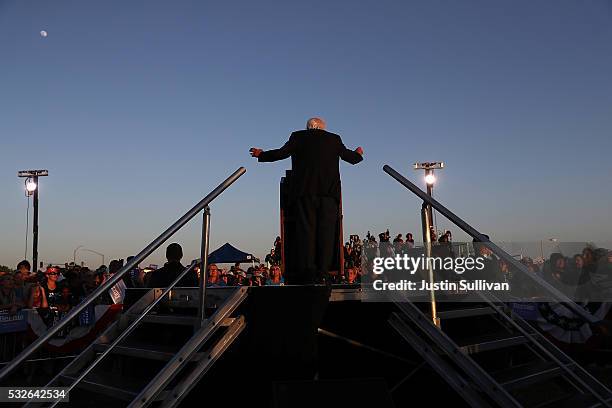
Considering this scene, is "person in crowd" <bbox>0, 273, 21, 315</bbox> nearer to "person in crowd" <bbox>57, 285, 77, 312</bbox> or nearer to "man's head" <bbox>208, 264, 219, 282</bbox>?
"person in crowd" <bbox>57, 285, 77, 312</bbox>

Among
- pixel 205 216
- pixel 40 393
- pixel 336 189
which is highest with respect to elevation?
pixel 336 189

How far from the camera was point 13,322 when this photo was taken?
7.97m

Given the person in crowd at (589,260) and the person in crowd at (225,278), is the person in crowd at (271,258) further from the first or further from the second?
the person in crowd at (589,260)

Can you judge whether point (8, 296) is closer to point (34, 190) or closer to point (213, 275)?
point (213, 275)

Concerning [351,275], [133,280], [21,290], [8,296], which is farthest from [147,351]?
[351,275]

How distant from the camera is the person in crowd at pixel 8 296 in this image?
802 cm

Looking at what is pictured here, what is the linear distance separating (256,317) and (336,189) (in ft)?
4.70

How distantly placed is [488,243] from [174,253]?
4.19 meters

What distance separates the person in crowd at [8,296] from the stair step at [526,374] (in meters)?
7.64

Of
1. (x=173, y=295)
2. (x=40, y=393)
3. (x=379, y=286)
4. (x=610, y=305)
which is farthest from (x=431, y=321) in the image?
(x=610, y=305)

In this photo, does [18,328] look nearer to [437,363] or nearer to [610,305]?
[437,363]

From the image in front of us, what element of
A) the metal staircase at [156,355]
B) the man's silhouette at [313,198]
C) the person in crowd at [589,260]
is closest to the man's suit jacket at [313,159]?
the man's silhouette at [313,198]

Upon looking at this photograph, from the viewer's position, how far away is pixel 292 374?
3693 mm

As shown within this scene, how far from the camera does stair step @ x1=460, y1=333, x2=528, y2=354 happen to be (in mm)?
3731
